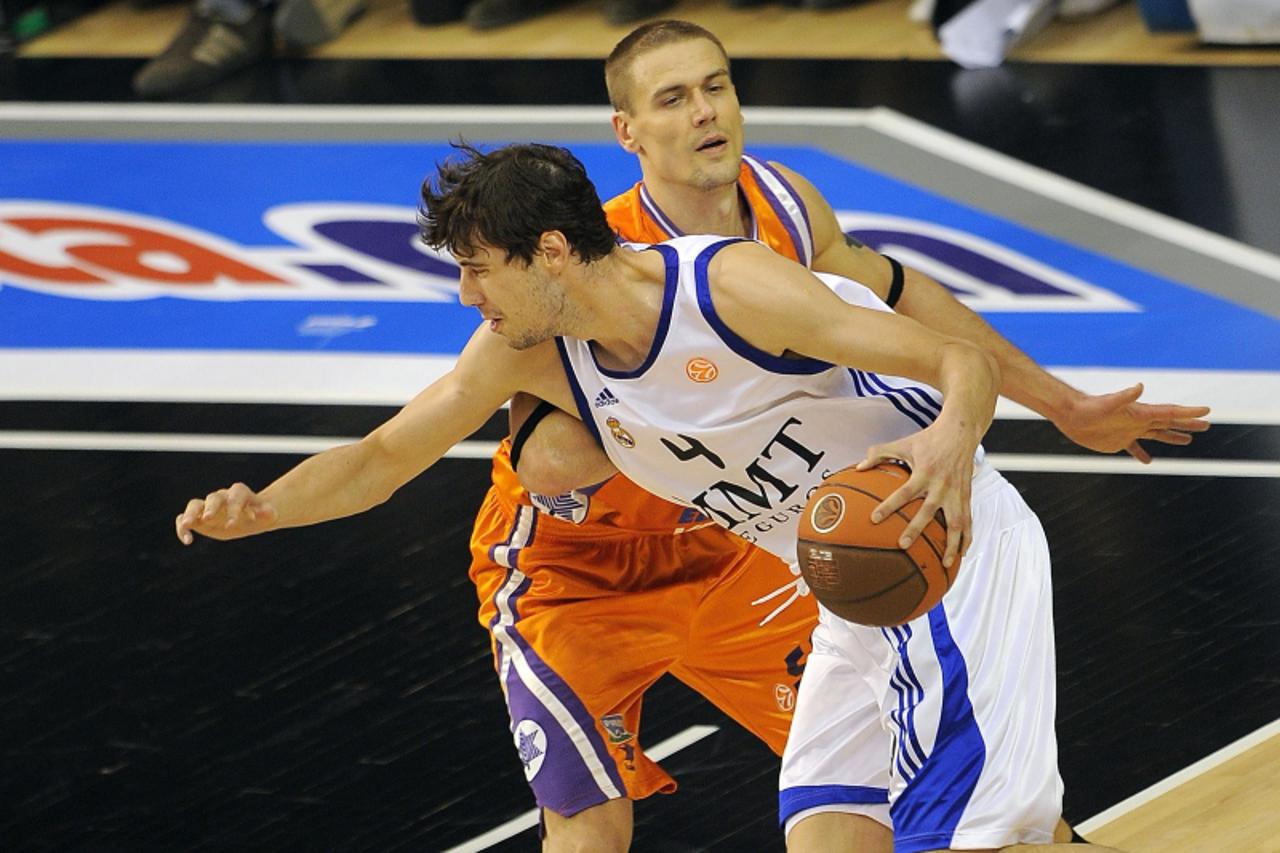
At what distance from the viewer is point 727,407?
12.0 feet

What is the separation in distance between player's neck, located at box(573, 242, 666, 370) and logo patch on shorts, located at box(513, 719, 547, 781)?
0.89 meters

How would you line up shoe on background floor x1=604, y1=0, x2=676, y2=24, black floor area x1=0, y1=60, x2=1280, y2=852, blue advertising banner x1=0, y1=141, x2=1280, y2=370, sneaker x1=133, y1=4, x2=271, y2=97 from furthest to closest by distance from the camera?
shoe on background floor x1=604, y1=0, x2=676, y2=24
sneaker x1=133, y1=4, x2=271, y2=97
blue advertising banner x1=0, y1=141, x2=1280, y2=370
black floor area x1=0, y1=60, x2=1280, y2=852

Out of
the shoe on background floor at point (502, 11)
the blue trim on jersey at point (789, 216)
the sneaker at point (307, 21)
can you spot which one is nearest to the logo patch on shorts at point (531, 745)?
the blue trim on jersey at point (789, 216)

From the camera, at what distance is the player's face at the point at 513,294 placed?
364 centimetres

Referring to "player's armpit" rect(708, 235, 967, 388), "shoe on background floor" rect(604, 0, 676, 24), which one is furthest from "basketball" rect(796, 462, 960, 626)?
"shoe on background floor" rect(604, 0, 676, 24)

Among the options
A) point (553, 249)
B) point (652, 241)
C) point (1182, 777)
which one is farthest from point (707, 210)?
point (1182, 777)

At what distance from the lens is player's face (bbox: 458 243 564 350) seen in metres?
3.64

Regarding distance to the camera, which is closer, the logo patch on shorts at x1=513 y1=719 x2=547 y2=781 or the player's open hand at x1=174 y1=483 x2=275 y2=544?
the player's open hand at x1=174 y1=483 x2=275 y2=544

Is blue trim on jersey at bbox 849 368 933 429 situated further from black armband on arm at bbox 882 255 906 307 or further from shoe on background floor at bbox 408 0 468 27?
shoe on background floor at bbox 408 0 468 27

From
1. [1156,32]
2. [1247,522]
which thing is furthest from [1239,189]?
[1247,522]

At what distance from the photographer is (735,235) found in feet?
14.5

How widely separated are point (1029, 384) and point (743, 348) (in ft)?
2.73

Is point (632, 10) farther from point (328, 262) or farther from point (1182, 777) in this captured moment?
point (1182, 777)

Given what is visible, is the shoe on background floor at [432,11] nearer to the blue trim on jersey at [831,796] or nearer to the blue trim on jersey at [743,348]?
the blue trim on jersey at [743,348]
